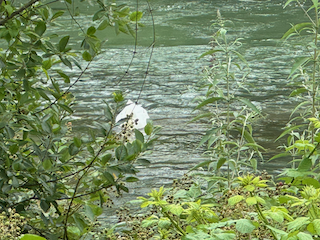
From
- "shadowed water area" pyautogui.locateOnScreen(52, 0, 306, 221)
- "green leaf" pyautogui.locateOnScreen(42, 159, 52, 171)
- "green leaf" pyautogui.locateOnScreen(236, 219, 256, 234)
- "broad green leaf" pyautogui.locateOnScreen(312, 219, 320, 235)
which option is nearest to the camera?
"broad green leaf" pyautogui.locateOnScreen(312, 219, 320, 235)

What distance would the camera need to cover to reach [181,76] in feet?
25.0

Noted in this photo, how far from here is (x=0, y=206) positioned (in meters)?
2.33

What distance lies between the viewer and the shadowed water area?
489 cm

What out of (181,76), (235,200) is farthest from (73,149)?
(181,76)

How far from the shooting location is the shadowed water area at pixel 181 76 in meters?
4.89

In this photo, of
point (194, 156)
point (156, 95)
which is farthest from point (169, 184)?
point (156, 95)

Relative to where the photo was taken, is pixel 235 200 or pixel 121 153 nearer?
pixel 235 200

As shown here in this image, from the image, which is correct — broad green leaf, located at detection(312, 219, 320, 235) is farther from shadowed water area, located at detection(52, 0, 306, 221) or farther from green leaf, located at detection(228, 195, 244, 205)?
shadowed water area, located at detection(52, 0, 306, 221)

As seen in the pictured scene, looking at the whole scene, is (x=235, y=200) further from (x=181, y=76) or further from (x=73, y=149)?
(x=181, y=76)

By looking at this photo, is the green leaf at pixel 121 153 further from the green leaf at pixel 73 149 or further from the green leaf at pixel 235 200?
the green leaf at pixel 235 200

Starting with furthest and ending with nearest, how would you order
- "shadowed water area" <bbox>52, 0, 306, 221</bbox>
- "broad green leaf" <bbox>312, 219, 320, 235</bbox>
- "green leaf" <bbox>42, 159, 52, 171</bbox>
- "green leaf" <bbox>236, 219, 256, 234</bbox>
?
"shadowed water area" <bbox>52, 0, 306, 221</bbox>, "green leaf" <bbox>42, 159, 52, 171</bbox>, "green leaf" <bbox>236, 219, 256, 234</bbox>, "broad green leaf" <bbox>312, 219, 320, 235</bbox>

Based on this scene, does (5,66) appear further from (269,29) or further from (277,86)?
(269,29)

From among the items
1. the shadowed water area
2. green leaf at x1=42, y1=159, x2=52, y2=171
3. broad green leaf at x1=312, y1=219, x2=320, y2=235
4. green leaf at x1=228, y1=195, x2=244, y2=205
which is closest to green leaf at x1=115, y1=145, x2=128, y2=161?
green leaf at x1=42, y1=159, x2=52, y2=171

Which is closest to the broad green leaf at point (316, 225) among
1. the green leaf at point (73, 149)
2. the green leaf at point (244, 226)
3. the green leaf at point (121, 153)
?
the green leaf at point (244, 226)
